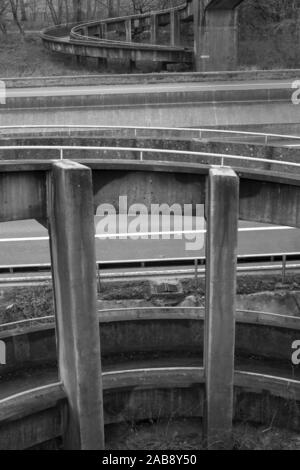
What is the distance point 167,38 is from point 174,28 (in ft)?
10.9

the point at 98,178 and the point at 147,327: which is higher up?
the point at 98,178

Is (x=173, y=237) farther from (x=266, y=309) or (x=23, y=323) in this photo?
(x=23, y=323)

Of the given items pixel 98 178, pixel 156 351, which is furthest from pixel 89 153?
pixel 156 351

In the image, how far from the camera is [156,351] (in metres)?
17.4

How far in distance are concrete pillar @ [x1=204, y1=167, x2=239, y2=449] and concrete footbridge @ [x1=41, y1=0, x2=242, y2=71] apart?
2449cm

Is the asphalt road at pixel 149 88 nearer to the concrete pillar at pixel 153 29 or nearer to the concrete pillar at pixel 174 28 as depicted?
the concrete pillar at pixel 174 28

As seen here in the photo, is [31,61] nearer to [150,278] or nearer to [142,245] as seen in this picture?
[142,245]

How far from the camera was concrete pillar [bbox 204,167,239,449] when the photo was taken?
12.0m

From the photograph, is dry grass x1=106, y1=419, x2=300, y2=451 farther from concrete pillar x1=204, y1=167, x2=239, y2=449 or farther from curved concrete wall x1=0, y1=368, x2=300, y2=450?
concrete pillar x1=204, y1=167, x2=239, y2=449

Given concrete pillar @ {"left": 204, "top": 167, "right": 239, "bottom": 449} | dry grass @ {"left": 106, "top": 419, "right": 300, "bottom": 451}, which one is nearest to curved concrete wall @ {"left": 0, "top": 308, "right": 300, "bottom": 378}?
dry grass @ {"left": 106, "top": 419, "right": 300, "bottom": 451}

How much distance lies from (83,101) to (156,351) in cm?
1364

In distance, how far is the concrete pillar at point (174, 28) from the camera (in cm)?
4350

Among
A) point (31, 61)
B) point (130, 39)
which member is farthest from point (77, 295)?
point (130, 39)

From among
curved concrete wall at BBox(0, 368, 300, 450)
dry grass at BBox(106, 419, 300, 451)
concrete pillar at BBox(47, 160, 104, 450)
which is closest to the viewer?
concrete pillar at BBox(47, 160, 104, 450)
